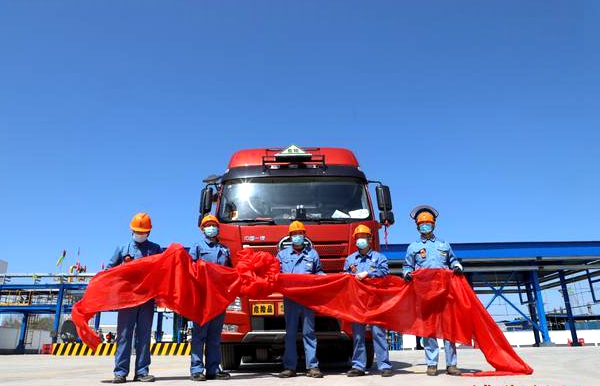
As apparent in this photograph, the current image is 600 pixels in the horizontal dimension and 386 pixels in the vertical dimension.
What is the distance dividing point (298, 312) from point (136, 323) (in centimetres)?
208

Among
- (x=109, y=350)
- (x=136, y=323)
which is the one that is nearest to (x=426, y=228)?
(x=136, y=323)

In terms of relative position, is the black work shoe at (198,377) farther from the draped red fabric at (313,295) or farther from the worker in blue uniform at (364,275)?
the worker in blue uniform at (364,275)

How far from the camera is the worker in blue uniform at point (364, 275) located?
18.2ft

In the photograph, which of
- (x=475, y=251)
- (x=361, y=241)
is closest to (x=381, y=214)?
(x=361, y=241)

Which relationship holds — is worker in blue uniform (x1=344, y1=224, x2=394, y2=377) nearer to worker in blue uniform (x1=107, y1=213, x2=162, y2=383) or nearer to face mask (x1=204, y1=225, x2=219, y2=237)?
face mask (x1=204, y1=225, x2=219, y2=237)

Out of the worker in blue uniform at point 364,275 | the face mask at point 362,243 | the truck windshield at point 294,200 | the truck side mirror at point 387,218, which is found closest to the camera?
the worker in blue uniform at point 364,275

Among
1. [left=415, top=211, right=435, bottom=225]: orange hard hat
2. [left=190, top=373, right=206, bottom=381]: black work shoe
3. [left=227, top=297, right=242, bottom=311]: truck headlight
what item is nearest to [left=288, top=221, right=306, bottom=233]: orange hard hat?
[left=227, top=297, right=242, bottom=311]: truck headlight

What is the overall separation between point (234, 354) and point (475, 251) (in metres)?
17.7

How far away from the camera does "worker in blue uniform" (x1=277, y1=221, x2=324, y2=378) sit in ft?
18.1

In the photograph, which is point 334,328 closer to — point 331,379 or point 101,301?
Answer: point 331,379

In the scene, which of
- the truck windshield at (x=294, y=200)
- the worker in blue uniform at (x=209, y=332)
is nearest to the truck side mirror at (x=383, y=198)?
the truck windshield at (x=294, y=200)

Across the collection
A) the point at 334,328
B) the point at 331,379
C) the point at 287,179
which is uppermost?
the point at 287,179

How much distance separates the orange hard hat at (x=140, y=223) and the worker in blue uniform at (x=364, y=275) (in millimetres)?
2787

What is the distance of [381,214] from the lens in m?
7.45
